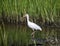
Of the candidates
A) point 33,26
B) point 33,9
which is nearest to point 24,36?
point 33,26

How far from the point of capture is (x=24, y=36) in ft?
21.1

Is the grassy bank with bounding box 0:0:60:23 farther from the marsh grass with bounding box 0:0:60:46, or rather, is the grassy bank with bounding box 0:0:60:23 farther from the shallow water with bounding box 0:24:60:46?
the shallow water with bounding box 0:24:60:46

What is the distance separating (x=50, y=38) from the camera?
632 cm

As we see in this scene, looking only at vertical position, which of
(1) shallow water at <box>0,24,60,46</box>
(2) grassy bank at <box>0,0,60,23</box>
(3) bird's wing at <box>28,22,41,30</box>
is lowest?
(1) shallow water at <box>0,24,60,46</box>

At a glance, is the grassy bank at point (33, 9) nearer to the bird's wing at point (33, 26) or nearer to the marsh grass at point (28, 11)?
the marsh grass at point (28, 11)

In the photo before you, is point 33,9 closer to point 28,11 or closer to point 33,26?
point 28,11

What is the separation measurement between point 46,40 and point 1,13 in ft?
5.75

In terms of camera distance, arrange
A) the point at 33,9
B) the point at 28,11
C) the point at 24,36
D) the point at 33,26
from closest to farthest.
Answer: the point at 24,36 → the point at 33,26 → the point at 33,9 → the point at 28,11

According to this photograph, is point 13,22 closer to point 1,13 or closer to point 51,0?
point 1,13

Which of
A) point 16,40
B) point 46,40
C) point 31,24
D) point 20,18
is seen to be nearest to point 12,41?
point 16,40

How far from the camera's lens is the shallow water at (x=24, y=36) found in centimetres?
587

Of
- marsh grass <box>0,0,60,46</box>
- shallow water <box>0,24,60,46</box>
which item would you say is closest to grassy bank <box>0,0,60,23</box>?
marsh grass <box>0,0,60,46</box>

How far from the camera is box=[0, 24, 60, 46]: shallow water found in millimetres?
5868

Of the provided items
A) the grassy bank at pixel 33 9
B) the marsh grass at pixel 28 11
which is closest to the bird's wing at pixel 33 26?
the marsh grass at pixel 28 11
